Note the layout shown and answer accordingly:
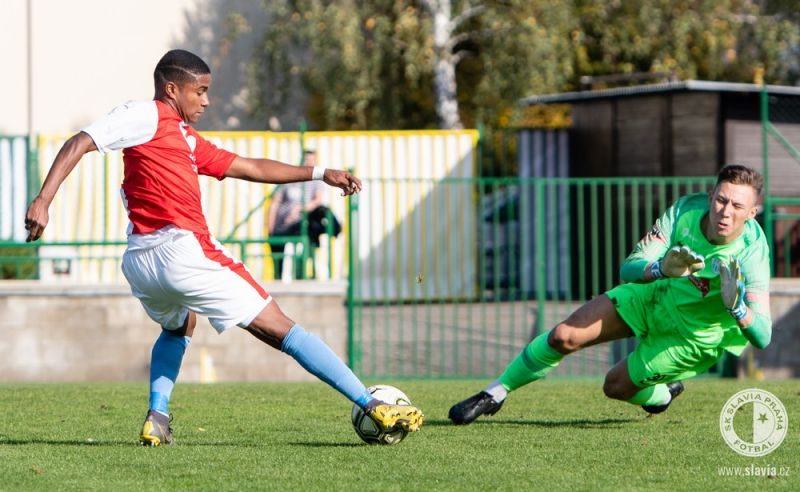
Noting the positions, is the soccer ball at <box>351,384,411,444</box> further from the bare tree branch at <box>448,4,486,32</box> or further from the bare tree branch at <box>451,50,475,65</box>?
the bare tree branch at <box>451,50,475,65</box>

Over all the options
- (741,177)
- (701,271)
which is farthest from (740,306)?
(741,177)

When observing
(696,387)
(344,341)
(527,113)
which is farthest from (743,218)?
(527,113)

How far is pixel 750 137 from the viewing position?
68.9 feet

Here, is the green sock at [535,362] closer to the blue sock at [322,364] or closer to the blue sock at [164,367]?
the blue sock at [322,364]

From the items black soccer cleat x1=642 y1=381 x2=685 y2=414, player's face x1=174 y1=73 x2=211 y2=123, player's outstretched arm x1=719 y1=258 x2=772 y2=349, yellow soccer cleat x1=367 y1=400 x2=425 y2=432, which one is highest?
player's face x1=174 y1=73 x2=211 y2=123

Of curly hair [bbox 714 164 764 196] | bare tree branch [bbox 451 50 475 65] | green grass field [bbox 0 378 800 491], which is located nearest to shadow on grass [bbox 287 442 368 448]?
green grass field [bbox 0 378 800 491]

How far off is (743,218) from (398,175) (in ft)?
48.3

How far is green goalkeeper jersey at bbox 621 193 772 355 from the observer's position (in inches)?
293

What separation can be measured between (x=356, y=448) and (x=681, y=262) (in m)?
1.84

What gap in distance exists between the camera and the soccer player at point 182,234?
6895mm

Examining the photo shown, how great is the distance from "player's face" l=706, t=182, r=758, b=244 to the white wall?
19.3 m

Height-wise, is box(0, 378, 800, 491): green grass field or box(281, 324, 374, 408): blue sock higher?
box(281, 324, 374, 408): blue sock

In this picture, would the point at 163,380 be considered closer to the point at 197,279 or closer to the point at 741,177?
the point at 197,279

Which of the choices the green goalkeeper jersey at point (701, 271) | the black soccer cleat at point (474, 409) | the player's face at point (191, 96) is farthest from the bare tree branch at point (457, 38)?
the player's face at point (191, 96)
